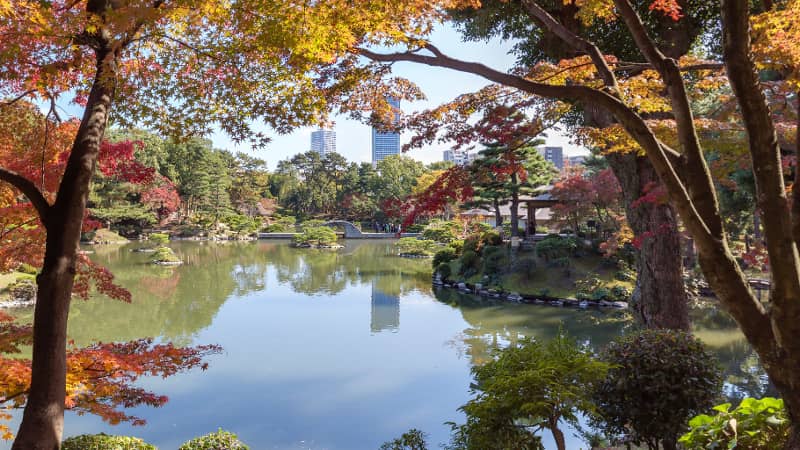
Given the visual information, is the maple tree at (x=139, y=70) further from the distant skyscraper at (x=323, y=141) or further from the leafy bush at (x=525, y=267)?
the distant skyscraper at (x=323, y=141)

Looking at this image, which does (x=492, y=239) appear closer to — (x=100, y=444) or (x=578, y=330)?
(x=578, y=330)

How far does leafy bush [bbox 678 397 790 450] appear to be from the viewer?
6.51ft

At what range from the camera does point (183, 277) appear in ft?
45.6

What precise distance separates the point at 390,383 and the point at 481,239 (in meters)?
8.47

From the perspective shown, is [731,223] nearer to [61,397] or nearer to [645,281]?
[645,281]

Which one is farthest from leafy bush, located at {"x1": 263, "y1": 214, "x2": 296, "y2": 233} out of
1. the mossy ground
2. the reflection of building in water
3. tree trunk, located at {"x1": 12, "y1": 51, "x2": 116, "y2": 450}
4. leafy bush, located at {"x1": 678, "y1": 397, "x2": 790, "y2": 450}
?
leafy bush, located at {"x1": 678, "y1": 397, "x2": 790, "y2": 450}

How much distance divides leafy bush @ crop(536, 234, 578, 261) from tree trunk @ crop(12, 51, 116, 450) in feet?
35.4

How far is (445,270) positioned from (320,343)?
676cm

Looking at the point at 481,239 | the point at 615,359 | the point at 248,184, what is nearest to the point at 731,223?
the point at 481,239

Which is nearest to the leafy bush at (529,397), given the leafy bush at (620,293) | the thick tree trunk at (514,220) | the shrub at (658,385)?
the shrub at (658,385)

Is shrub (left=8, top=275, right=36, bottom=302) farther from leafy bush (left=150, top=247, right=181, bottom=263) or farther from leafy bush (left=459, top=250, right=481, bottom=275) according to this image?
leafy bush (left=459, top=250, right=481, bottom=275)

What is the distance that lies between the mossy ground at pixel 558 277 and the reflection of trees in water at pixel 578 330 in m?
0.85

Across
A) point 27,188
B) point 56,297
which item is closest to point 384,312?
point 56,297

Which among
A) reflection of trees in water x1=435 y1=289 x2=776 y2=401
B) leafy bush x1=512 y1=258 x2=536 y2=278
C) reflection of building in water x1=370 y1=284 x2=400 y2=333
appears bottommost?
reflection of trees in water x1=435 y1=289 x2=776 y2=401
